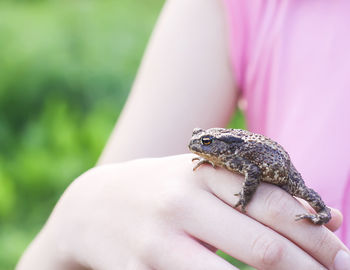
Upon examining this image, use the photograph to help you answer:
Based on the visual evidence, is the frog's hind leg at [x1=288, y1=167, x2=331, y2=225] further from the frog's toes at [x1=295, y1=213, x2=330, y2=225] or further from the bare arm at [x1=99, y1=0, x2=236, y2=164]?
the bare arm at [x1=99, y1=0, x2=236, y2=164]

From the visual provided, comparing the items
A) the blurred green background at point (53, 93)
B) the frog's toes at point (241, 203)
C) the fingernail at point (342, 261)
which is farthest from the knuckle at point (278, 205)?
the blurred green background at point (53, 93)

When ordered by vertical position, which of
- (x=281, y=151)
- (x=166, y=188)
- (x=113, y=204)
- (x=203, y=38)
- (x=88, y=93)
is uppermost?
(x=203, y=38)

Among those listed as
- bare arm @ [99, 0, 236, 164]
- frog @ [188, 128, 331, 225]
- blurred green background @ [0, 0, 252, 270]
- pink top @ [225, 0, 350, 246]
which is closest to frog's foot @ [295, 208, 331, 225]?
frog @ [188, 128, 331, 225]

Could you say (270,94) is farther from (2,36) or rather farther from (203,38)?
(2,36)

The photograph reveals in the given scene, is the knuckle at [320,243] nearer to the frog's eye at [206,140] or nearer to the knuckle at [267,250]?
the knuckle at [267,250]

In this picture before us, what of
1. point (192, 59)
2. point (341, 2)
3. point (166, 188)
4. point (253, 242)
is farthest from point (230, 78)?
point (253, 242)

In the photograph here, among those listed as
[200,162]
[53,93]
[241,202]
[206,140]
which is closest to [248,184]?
[241,202]

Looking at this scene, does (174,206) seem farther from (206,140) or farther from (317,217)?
(317,217)
